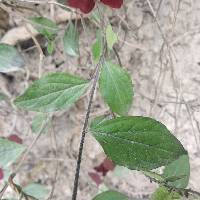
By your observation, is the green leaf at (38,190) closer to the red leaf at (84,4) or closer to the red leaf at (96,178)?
the red leaf at (96,178)

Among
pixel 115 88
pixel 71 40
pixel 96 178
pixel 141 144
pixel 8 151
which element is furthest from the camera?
pixel 96 178

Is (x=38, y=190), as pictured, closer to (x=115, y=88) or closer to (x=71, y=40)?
(x=71, y=40)

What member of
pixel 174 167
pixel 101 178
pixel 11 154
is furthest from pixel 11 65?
pixel 101 178

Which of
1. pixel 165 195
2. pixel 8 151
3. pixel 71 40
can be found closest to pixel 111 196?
pixel 165 195

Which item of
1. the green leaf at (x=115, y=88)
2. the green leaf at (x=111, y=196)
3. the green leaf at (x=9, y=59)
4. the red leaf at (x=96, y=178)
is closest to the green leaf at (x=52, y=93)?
the green leaf at (x=115, y=88)

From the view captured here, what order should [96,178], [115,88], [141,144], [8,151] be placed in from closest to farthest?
[141,144]
[115,88]
[8,151]
[96,178]

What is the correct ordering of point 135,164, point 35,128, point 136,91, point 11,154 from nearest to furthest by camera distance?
point 135,164 < point 11,154 < point 35,128 < point 136,91

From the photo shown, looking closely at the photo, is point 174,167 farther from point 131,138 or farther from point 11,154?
point 11,154

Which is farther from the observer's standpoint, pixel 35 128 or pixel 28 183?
pixel 28 183
